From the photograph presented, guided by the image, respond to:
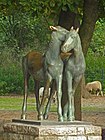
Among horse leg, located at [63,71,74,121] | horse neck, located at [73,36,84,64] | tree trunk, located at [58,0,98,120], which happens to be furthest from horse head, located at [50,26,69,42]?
tree trunk, located at [58,0,98,120]

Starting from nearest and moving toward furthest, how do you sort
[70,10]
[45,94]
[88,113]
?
1. [45,94]
2. [70,10]
3. [88,113]

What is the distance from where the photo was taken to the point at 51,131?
1073 centimetres

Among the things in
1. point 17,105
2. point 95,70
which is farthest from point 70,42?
point 95,70

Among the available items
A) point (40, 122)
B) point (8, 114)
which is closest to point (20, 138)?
point (40, 122)

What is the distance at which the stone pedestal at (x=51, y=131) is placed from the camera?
10755mm

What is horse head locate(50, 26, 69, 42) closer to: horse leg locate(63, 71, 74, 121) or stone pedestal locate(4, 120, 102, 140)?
horse leg locate(63, 71, 74, 121)

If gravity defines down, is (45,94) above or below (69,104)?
above

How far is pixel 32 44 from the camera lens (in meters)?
43.0

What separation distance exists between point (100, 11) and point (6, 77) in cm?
2229

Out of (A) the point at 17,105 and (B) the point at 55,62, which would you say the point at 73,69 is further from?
(A) the point at 17,105

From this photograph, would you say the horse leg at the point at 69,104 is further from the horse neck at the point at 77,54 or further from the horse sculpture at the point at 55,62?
the horse neck at the point at 77,54

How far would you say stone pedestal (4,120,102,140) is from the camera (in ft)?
35.3

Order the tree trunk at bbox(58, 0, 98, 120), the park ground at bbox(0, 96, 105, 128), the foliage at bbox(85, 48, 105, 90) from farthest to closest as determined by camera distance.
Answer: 1. the foliage at bbox(85, 48, 105, 90)
2. the park ground at bbox(0, 96, 105, 128)
3. the tree trunk at bbox(58, 0, 98, 120)

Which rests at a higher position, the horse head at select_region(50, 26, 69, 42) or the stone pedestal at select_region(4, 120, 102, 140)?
the horse head at select_region(50, 26, 69, 42)
